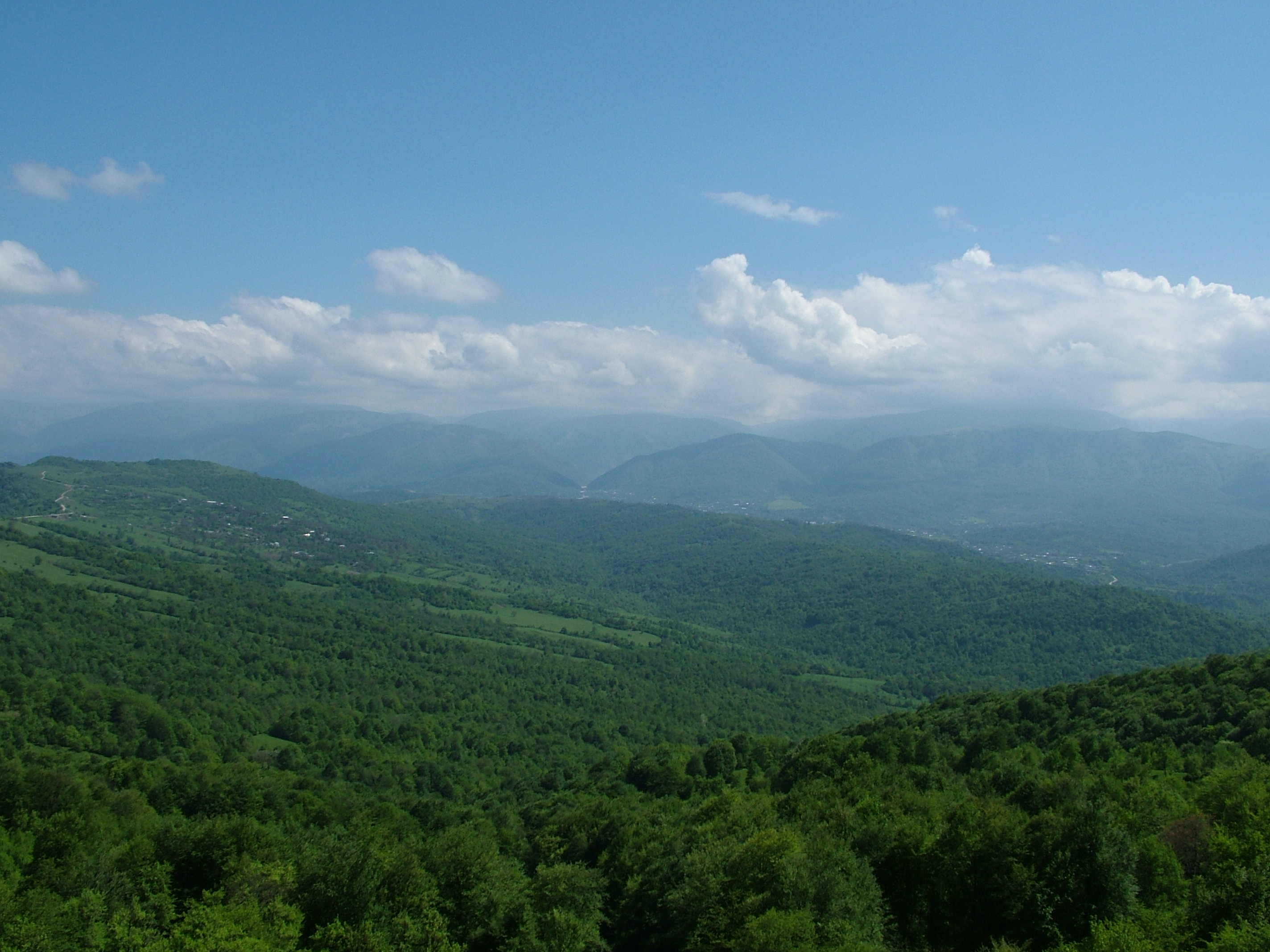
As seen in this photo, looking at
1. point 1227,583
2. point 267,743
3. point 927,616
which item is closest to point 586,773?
point 267,743

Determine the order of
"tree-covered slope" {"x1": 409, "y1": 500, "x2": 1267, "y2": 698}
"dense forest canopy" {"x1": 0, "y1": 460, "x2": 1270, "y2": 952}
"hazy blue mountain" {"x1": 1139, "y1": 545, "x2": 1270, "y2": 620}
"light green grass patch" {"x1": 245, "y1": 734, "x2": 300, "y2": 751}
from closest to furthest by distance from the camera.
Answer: "dense forest canopy" {"x1": 0, "y1": 460, "x2": 1270, "y2": 952} < "light green grass patch" {"x1": 245, "y1": 734, "x2": 300, "y2": 751} < "tree-covered slope" {"x1": 409, "y1": 500, "x2": 1267, "y2": 698} < "hazy blue mountain" {"x1": 1139, "y1": 545, "x2": 1270, "y2": 620}

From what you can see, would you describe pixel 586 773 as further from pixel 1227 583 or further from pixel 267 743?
pixel 1227 583

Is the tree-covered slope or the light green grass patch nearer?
the light green grass patch

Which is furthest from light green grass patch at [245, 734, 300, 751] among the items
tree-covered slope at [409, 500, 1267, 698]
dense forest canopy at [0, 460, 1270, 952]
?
tree-covered slope at [409, 500, 1267, 698]

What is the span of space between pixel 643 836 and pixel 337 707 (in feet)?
165

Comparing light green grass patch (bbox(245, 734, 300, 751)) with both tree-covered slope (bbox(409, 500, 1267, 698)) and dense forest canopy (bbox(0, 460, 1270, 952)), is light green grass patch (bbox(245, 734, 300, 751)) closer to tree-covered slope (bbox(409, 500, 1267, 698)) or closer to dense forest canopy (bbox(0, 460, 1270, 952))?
dense forest canopy (bbox(0, 460, 1270, 952))

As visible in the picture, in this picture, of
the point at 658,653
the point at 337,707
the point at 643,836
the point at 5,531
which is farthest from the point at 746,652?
the point at 5,531

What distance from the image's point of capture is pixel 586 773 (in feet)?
190

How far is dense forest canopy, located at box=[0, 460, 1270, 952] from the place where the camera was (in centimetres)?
2108

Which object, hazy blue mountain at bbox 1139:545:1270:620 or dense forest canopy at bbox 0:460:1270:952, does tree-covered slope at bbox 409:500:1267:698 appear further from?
hazy blue mountain at bbox 1139:545:1270:620

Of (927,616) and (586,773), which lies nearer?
(586,773)

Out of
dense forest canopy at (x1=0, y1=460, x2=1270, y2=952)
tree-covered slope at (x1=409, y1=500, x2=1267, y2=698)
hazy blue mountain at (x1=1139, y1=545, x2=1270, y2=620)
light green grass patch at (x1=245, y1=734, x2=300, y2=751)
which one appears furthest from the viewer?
hazy blue mountain at (x1=1139, y1=545, x2=1270, y2=620)

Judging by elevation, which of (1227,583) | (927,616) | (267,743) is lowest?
(927,616)

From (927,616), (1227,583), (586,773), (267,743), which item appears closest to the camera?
(586,773)
